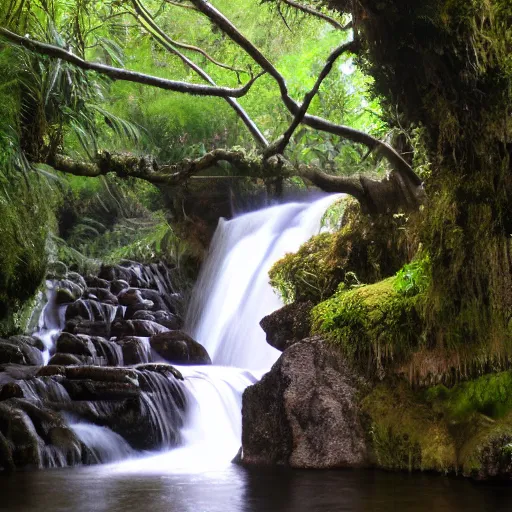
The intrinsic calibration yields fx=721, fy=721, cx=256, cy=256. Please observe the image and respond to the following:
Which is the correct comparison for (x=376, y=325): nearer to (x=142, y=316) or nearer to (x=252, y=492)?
(x=252, y=492)

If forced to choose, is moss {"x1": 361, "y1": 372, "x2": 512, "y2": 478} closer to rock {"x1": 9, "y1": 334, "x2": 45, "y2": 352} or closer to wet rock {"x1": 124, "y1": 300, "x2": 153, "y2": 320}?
rock {"x1": 9, "y1": 334, "x2": 45, "y2": 352}

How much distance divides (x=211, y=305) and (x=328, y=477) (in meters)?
8.11

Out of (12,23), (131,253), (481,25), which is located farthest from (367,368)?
(131,253)

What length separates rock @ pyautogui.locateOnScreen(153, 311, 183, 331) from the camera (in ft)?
43.4

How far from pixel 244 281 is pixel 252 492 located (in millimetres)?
7961

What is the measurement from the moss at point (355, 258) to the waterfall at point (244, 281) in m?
3.61

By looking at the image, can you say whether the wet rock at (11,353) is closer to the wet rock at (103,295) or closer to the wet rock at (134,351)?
the wet rock at (134,351)

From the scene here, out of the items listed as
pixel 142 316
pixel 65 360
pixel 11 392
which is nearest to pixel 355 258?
pixel 11 392

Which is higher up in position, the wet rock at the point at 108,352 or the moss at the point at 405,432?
the wet rock at the point at 108,352

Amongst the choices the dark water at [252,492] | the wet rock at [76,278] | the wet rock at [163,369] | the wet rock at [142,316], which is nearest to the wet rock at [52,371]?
the wet rock at [163,369]

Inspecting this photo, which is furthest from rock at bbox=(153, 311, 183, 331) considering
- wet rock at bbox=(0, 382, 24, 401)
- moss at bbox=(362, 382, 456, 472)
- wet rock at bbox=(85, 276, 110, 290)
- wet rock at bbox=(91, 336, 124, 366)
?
moss at bbox=(362, 382, 456, 472)

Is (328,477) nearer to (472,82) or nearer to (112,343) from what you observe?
(472,82)

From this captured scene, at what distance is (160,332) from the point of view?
11273 mm

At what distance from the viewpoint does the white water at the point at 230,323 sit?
7.39m
